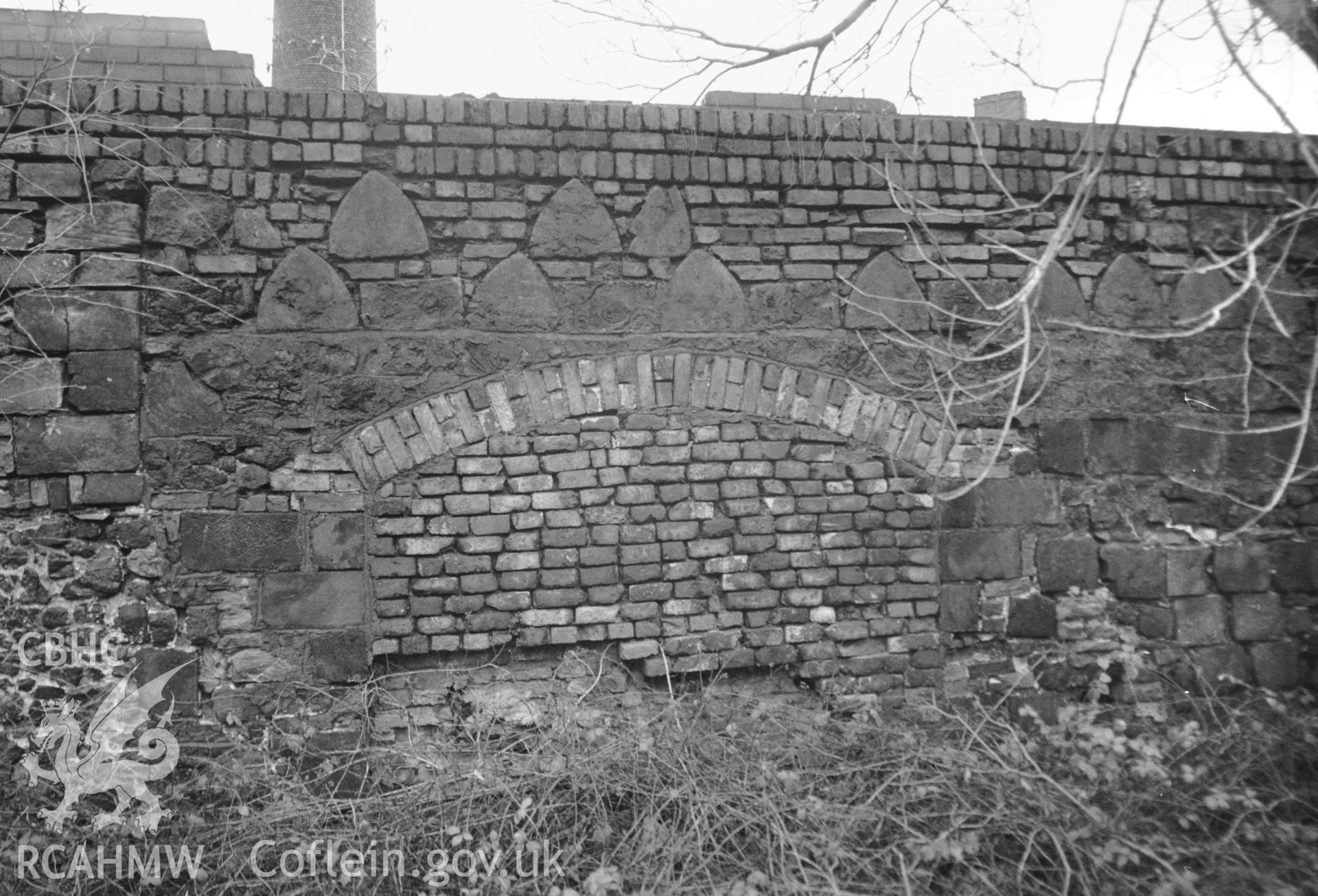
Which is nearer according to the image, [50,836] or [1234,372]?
[50,836]

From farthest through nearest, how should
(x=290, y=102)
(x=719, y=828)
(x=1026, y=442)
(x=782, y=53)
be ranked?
1. (x=782, y=53)
2. (x=1026, y=442)
3. (x=290, y=102)
4. (x=719, y=828)

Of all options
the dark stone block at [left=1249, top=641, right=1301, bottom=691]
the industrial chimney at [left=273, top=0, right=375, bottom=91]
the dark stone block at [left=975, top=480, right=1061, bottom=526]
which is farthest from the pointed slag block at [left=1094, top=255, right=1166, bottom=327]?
the industrial chimney at [left=273, top=0, right=375, bottom=91]

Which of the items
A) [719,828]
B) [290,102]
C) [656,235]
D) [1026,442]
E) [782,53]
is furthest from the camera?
[782,53]

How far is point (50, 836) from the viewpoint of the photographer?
3.66 metres

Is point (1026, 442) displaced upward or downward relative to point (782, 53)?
downward

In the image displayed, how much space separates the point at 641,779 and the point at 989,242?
278 cm

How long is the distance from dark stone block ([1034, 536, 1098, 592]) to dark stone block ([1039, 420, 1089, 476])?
324 mm

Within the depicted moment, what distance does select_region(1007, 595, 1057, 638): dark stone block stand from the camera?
4.57 metres

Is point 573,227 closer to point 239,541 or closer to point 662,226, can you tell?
point 662,226

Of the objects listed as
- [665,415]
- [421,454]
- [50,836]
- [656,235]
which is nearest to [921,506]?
[665,415]

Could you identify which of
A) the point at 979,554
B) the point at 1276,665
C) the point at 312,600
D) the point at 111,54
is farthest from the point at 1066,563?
the point at 111,54

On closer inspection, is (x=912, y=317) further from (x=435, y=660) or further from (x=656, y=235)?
(x=435, y=660)

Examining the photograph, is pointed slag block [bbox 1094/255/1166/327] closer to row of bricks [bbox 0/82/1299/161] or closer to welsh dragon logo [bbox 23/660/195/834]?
row of bricks [bbox 0/82/1299/161]

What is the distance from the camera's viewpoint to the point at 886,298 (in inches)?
178
